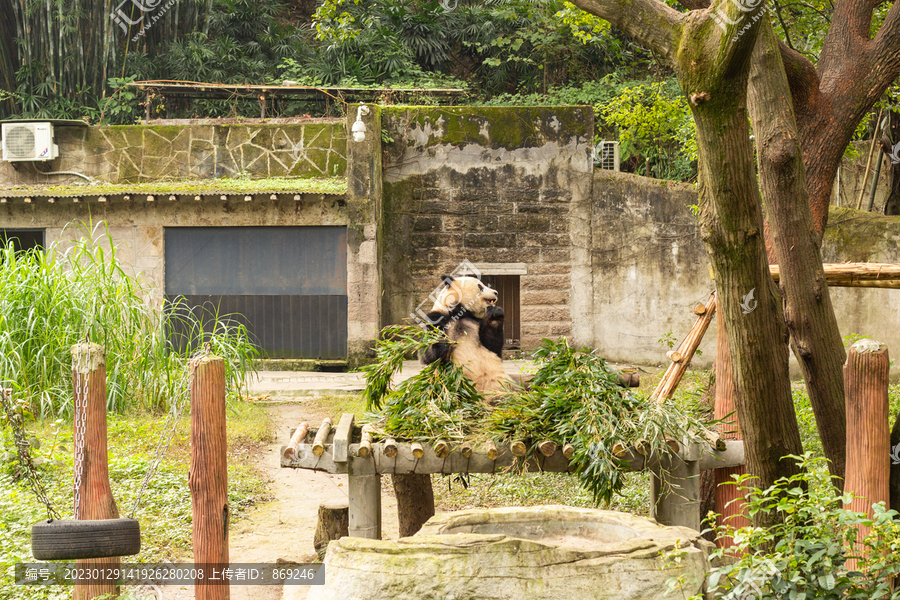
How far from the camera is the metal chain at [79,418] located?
336 centimetres

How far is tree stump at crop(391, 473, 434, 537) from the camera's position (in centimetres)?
471

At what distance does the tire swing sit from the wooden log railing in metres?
0.78

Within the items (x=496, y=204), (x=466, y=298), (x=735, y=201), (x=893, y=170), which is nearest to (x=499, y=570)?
(x=466, y=298)

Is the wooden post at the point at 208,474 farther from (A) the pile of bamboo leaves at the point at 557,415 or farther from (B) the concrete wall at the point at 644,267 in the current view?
(B) the concrete wall at the point at 644,267

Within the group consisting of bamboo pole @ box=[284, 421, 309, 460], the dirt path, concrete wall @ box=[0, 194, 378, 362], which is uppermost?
concrete wall @ box=[0, 194, 378, 362]

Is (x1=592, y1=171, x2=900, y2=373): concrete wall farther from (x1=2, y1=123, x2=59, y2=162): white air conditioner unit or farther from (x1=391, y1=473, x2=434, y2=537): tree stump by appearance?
(x1=2, y1=123, x2=59, y2=162): white air conditioner unit

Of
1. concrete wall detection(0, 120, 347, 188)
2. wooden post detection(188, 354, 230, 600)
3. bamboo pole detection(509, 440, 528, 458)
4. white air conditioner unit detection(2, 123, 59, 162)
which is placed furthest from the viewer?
concrete wall detection(0, 120, 347, 188)


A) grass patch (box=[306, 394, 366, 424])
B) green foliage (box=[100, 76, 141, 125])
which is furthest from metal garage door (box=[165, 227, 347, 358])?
green foliage (box=[100, 76, 141, 125])

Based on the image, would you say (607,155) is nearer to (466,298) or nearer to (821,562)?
(466,298)

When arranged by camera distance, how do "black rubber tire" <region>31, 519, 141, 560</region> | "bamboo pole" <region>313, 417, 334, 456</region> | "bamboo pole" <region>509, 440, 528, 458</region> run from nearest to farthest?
"black rubber tire" <region>31, 519, 141, 560</region> < "bamboo pole" <region>509, 440, 528, 458</region> < "bamboo pole" <region>313, 417, 334, 456</region>

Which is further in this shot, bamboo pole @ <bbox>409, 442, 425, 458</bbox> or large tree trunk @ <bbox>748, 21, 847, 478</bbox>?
large tree trunk @ <bbox>748, 21, 847, 478</bbox>

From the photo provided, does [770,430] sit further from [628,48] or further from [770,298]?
[628,48]

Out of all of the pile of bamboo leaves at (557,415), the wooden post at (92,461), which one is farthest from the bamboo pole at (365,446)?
the wooden post at (92,461)

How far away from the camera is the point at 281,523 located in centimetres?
571
